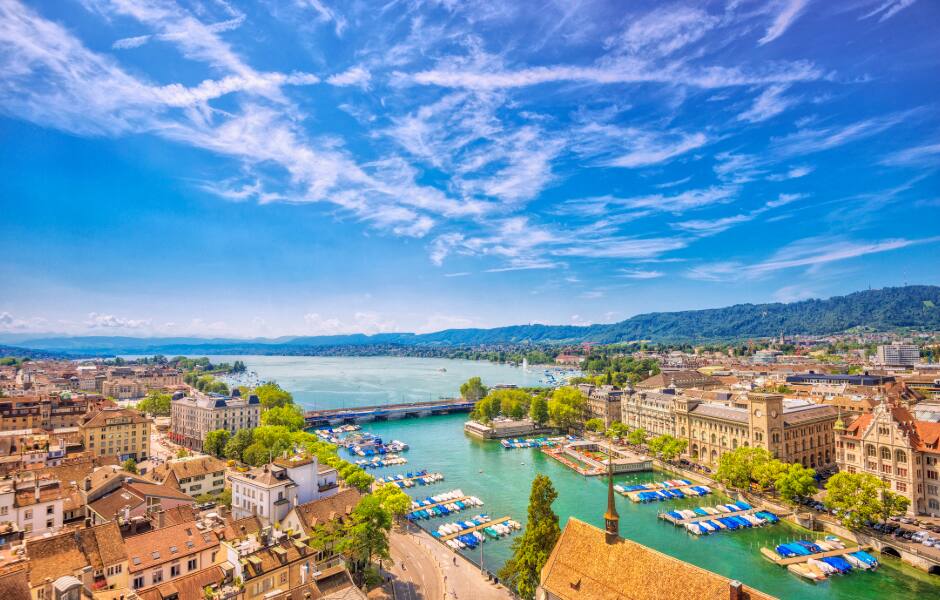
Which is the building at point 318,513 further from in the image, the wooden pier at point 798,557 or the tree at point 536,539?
the wooden pier at point 798,557

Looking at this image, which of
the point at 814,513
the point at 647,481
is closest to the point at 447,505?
the point at 647,481

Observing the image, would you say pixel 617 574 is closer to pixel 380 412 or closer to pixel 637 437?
pixel 637 437

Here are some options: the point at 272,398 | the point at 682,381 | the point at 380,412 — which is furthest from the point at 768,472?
the point at 272,398

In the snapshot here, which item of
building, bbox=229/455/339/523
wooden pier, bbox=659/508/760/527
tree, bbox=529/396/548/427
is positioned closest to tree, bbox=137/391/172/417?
tree, bbox=529/396/548/427

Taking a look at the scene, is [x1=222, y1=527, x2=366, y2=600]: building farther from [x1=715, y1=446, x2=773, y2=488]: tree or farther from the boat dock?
[x1=715, y1=446, x2=773, y2=488]: tree

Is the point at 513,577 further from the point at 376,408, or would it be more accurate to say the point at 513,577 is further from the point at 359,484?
the point at 376,408

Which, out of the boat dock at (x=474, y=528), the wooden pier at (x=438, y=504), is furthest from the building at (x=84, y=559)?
the wooden pier at (x=438, y=504)
